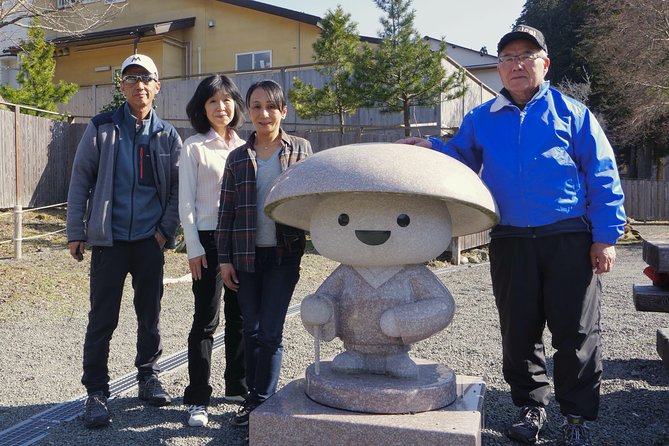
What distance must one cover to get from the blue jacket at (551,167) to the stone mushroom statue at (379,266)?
0.94 feet

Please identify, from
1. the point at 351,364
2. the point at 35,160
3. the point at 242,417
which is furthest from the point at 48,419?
the point at 35,160

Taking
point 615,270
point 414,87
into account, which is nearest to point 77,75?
point 414,87

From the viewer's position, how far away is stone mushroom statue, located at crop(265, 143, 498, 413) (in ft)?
8.34

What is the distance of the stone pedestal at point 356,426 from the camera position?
96.2 inches

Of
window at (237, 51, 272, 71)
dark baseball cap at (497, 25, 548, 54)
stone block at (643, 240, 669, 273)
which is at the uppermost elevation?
window at (237, 51, 272, 71)

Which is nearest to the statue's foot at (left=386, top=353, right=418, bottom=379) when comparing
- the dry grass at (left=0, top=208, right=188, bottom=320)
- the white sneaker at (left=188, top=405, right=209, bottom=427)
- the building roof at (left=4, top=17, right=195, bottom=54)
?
the white sneaker at (left=188, top=405, right=209, bottom=427)

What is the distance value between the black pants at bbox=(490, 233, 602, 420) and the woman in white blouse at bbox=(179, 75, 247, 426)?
5.28 feet

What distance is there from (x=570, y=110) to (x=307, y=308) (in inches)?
66.8

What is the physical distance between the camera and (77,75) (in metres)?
20.3

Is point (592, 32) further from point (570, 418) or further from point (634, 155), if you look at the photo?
point (570, 418)

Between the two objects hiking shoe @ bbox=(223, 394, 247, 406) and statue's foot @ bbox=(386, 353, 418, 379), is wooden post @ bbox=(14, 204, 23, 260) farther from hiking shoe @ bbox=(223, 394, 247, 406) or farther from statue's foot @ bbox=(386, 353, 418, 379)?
statue's foot @ bbox=(386, 353, 418, 379)

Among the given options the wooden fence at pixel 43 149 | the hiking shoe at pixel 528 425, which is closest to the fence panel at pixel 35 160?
the wooden fence at pixel 43 149

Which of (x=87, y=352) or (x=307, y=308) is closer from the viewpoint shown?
(x=307, y=308)

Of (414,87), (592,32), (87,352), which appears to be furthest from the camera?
(592,32)
